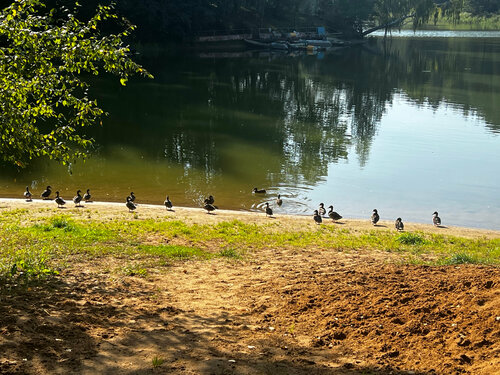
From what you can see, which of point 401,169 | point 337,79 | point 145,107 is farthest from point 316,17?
point 401,169

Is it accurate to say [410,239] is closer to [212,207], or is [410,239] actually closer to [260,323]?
[212,207]

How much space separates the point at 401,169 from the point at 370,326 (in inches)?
1003

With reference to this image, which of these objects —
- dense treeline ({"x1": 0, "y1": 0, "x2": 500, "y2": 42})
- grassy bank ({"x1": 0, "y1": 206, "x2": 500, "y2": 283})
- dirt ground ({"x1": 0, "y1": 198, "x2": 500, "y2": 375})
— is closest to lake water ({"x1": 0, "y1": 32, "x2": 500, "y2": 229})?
grassy bank ({"x1": 0, "y1": 206, "x2": 500, "y2": 283})

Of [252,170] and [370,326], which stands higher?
[370,326]

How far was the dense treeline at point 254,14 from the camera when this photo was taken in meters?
93.2

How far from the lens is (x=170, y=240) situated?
16.4 metres

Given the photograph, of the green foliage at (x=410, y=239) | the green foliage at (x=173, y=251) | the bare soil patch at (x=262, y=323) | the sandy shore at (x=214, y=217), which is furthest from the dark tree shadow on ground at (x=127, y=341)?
the sandy shore at (x=214, y=217)

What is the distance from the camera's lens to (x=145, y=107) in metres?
50.0

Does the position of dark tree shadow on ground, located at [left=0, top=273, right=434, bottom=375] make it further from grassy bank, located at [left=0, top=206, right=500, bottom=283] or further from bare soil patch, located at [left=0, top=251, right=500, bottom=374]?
grassy bank, located at [left=0, top=206, right=500, bottom=283]

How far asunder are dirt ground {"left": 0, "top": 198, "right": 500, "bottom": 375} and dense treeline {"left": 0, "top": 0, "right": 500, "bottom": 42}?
69.3m

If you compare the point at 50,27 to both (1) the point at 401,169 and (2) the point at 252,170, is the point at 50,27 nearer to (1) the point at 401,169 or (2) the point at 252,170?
(2) the point at 252,170

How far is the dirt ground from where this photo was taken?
8.27 meters

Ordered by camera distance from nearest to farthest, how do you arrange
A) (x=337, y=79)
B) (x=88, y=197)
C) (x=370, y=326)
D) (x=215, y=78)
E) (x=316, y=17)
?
(x=370, y=326) → (x=88, y=197) → (x=215, y=78) → (x=337, y=79) → (x=316, y=17)

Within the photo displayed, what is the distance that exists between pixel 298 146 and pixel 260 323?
28.4 m
